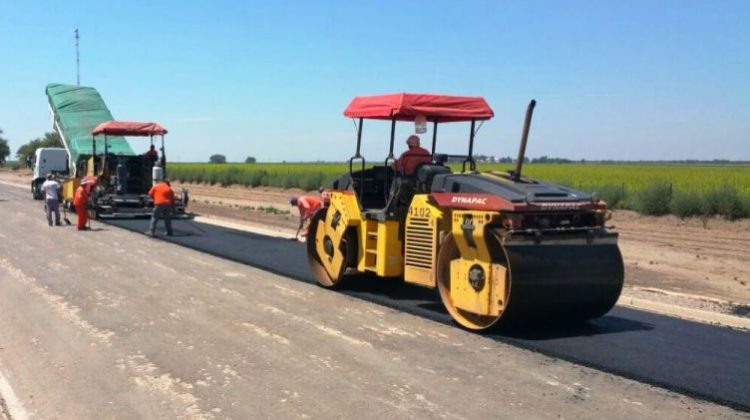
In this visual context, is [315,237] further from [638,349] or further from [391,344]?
[638,349]

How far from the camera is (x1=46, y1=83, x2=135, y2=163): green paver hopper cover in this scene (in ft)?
78.5

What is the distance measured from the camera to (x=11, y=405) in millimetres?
5051

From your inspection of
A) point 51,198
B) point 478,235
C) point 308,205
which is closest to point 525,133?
point 478,235

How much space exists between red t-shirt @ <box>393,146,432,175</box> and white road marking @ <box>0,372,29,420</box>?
4.64 meters

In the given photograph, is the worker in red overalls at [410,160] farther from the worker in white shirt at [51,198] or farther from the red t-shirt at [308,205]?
the worker in white shirt at [51,198]

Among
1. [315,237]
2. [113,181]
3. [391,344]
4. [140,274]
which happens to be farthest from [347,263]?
[113,181]

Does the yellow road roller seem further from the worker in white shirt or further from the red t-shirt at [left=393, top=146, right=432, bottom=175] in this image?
the worker in white shirt

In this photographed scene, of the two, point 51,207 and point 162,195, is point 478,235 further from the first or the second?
point 51,207

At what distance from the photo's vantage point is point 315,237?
33.2ft

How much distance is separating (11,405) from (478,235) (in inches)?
157

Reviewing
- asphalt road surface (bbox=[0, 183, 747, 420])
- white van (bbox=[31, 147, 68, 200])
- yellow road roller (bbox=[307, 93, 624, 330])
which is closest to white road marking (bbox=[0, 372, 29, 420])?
asphalt road surface (bbox=[0, 183, 747, 420])

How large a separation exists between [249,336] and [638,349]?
346 centimetres

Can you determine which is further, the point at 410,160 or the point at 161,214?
the point at 161,214

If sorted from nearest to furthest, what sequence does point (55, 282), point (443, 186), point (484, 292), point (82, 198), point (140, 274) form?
point (484, 292), point (443, 186), point (55, 282), point (140, 274), point (82, 198)
